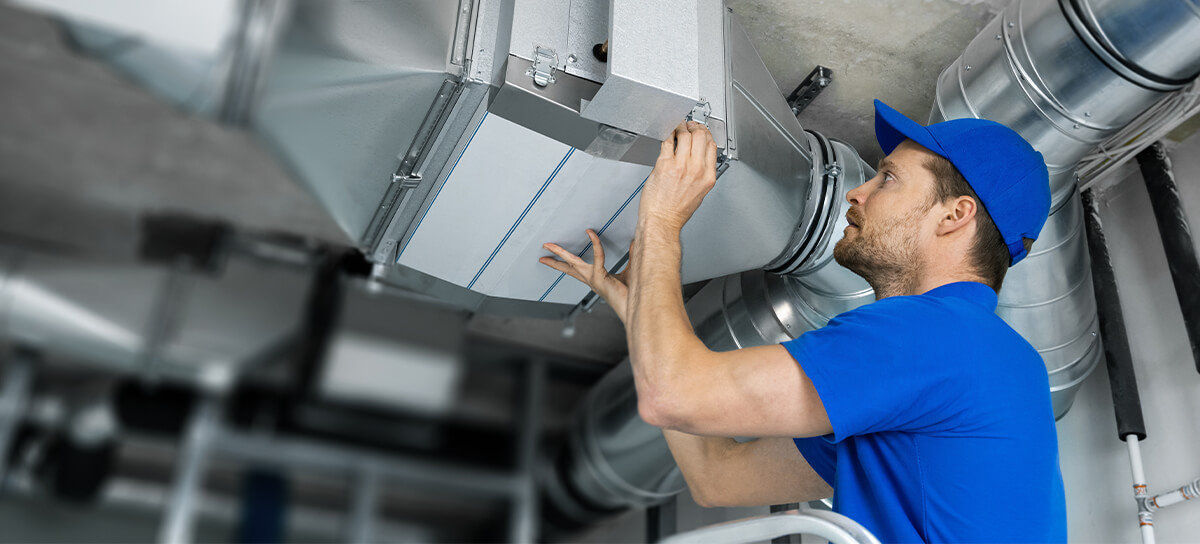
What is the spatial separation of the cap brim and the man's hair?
0.08 feet

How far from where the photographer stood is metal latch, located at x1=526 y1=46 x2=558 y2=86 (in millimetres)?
940

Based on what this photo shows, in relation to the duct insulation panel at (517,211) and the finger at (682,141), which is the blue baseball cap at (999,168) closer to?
the finger at (682,141)

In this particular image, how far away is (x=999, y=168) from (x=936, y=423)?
37cm

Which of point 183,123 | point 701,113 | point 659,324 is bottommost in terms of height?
point 659,324

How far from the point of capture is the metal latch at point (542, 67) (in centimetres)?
94

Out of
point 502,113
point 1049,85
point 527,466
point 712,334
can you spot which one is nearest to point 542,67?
point 502,113

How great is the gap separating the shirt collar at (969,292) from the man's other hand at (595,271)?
401 millimetres

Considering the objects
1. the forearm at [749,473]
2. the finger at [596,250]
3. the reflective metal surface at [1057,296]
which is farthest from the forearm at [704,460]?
the reflective metal surface at [1057,296]

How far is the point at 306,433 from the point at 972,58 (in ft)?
15.0

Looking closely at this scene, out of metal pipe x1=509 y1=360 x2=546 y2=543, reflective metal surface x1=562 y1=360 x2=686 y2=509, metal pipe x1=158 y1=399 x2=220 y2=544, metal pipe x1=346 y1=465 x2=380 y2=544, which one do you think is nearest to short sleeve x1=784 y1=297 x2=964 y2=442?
reflective metal surface x1=562 y1=360 x2=686 y2=509

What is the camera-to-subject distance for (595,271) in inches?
46.1

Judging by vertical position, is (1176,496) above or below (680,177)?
below

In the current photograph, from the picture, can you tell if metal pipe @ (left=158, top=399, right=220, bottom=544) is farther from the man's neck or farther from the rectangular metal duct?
the man's neck

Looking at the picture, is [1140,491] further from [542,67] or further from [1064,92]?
[542,67]
